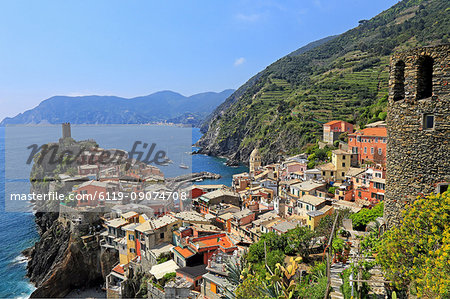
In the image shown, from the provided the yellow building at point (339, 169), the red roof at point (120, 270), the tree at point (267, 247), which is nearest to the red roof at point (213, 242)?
the tree at point (267, 247)

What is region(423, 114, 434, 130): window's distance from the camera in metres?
5.49

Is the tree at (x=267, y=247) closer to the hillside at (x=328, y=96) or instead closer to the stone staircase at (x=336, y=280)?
the stone staircase at (x=336, y=280)

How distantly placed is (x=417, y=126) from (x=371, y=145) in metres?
29.9

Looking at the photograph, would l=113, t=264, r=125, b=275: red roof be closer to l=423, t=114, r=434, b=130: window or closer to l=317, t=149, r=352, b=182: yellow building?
l=317, t=149, r=352, b=182: yellow building

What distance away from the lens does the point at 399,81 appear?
618 cm

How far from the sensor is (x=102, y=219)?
1165 inches

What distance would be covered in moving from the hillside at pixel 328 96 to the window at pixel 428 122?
40.5 m

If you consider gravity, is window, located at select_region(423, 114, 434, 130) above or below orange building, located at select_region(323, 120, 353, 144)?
above

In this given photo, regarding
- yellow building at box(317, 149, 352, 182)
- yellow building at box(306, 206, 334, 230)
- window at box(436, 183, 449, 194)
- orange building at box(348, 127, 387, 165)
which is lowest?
yellow building at box(306, 206, 334, 230)

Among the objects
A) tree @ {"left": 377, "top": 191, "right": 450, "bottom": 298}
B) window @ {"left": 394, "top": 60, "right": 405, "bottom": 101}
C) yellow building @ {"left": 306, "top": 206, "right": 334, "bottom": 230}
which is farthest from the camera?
yellow building @ {"left": 306, "top": 206, "right": 334, "bottom": 230}

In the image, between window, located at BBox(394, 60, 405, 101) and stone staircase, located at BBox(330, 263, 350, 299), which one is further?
stone staircase, located at BBox(330, 263, 350, 299)

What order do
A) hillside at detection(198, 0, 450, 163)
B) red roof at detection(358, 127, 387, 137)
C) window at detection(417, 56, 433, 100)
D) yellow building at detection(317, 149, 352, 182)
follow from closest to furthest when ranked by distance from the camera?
window at detection(417, 56, 433, 100) → yellow building at detection(317, 149, 352, 182) → red roof at detection(358, 127, 387, 137) → hillside at detection(198, 0, 450, 163)

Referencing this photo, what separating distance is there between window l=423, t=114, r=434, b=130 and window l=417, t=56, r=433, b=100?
414 millimetres

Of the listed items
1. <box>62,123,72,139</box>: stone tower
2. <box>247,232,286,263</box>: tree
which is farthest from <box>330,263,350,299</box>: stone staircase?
<box>62,123,72,139</box>: stone tower
